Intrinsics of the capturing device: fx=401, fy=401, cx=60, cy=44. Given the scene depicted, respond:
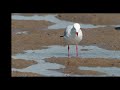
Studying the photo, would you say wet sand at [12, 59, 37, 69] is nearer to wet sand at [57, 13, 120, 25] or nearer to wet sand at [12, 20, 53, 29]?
wet sand at [12, 20, 53, 29]

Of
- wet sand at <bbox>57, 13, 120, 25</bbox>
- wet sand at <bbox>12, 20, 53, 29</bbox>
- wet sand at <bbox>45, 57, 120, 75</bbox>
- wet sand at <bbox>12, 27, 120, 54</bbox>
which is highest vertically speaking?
wet sand at <bbox>57, 13, 120, 25</bbox>

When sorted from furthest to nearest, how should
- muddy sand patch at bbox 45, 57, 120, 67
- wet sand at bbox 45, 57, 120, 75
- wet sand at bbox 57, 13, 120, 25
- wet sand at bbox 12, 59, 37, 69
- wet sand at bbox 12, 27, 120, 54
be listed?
1. wet sand at bbox 57, 13, 120, 25
2. wet sand at bbox 12, 27, 120, 54
3. muddy sand patch at bbox 45, 57, 120, 67
4. wet sand at bbox 45, 57, 120, 75
5. wet sand at bbox 12, 59, 37, 69

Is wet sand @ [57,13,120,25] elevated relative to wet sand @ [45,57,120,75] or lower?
elevated

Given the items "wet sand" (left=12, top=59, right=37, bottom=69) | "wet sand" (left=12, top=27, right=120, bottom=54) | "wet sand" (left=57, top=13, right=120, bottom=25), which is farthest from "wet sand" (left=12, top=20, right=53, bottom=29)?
"wet sand" (left=12, top=59, right=37, bottom=69)

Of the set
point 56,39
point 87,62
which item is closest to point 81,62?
point 87,62

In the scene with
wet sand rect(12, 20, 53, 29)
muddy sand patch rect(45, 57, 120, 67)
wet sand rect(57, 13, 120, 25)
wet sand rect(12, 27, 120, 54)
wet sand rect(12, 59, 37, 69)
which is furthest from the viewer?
wet sand rect(57, 13, 120, 25)

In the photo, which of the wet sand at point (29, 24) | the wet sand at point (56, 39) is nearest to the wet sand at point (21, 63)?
the wet sand at point (56, 39)

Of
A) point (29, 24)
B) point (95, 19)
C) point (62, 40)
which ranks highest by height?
point (95, 19)

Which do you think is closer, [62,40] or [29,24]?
[62,40]

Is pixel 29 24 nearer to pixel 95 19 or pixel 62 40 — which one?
pixel 95 19

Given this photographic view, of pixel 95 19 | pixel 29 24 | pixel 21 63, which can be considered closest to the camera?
pixel 21 63

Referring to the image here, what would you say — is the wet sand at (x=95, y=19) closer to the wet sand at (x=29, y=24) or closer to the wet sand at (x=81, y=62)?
the wet sand at (x=29, y=24)
